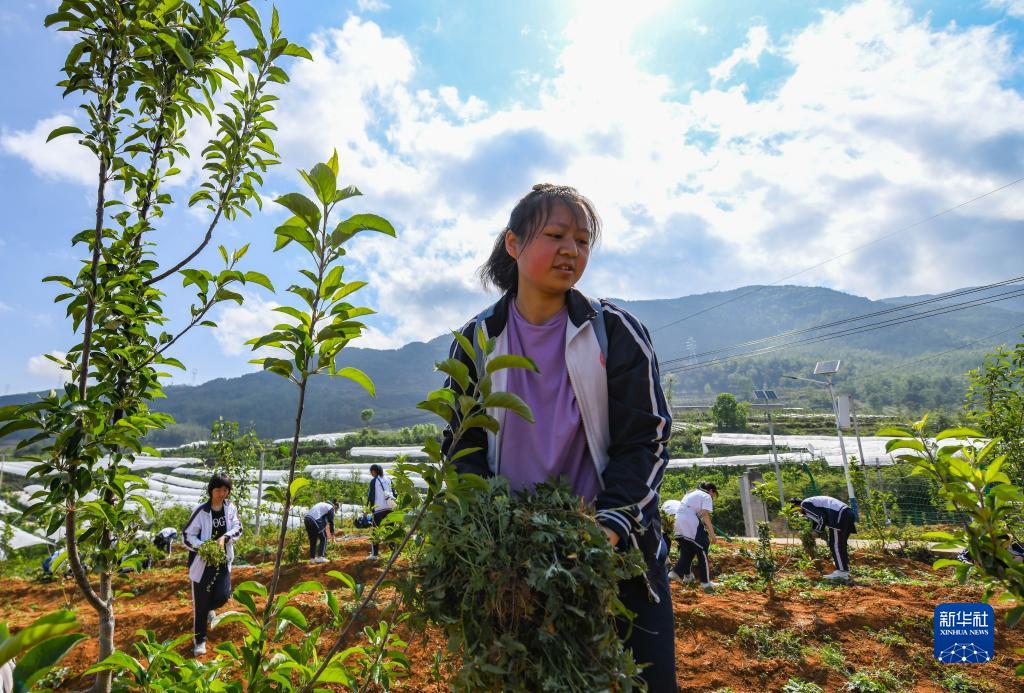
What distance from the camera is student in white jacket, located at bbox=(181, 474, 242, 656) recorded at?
17.9 ft

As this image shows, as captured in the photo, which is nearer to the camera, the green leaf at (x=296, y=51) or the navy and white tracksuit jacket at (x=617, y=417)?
the navy and white tracksuit jacket at (x=617, y=417)

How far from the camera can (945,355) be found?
18150cm

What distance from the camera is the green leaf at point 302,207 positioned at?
110 cm

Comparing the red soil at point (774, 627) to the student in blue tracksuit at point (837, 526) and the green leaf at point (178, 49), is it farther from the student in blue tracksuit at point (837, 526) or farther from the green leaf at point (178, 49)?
the green leaf at point (178, 49)

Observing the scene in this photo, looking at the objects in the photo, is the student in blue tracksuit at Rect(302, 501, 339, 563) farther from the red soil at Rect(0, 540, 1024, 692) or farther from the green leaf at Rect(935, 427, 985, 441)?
the green leaf at Rect(935, 427, 985, 441)

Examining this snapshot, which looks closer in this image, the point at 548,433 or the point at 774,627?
the point at 548,433

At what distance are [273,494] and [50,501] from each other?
87 centimetres

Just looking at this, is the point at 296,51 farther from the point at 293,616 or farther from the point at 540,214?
the point at 293,616

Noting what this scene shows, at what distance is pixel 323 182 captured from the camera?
112 centimetres

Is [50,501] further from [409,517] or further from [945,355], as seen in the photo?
[945,355]

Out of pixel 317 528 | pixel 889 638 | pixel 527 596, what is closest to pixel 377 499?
pixel 317 528

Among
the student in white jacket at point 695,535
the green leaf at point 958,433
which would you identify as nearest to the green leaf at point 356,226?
the green leaf at point 958,433

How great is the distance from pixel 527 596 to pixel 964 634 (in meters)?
5.80

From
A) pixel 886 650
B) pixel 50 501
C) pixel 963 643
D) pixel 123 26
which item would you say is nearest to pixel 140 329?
pixel 50 501
